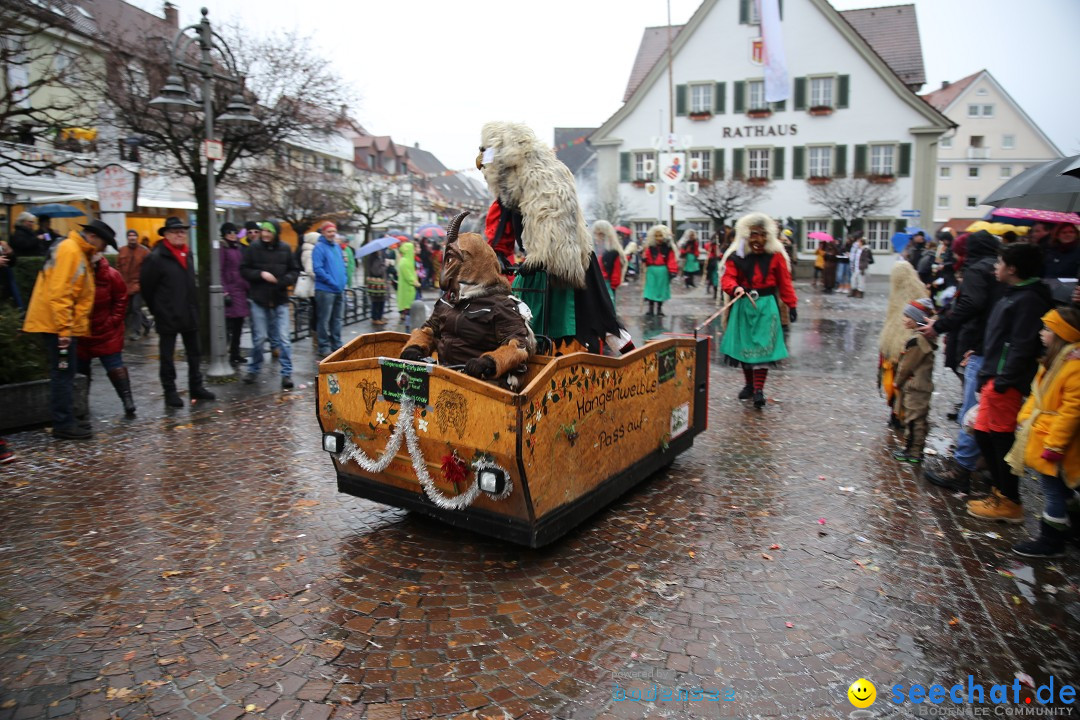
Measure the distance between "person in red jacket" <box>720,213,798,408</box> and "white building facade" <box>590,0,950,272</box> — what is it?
91.4 feet

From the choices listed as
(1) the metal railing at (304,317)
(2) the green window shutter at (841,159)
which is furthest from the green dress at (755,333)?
(2) the green window shutter at (841,159)

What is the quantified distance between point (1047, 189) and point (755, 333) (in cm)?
306

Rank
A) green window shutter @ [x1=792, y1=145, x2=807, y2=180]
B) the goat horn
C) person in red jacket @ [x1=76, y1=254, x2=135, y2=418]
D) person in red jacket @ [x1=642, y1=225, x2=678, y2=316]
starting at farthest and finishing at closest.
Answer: green window shutter @ [x1=792, y1=145, x2=807, y2=180] → person in red jacket @ [x1=642, y1=225, x2=678, y2=316] → person in red jacket @ [x1=76, y1=254, x2=135, y2=418] → the goat horn

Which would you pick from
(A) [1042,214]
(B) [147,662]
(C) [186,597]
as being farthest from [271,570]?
(A) [1042,214]

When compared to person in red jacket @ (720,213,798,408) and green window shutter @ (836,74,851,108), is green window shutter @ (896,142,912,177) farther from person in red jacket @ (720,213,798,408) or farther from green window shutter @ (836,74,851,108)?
person in red jacket @ (720,213,798,408)

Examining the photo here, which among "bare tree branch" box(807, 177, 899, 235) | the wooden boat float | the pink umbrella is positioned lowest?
the wooden boat float

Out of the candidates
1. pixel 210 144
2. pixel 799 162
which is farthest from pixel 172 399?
pixel 799 162

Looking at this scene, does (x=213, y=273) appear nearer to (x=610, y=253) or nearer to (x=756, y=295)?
(x=756, y=295)

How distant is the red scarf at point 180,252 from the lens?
7941 mm

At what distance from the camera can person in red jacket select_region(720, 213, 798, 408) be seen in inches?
313

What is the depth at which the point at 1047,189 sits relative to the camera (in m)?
5.48

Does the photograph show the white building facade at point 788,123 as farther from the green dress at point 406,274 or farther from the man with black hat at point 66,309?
the man with black hat at point 66,309

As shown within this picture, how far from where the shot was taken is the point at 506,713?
2914mm

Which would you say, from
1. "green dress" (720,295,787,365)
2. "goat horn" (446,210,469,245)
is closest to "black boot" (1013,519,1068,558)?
"green dress" (720,295,787,365)
